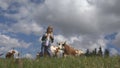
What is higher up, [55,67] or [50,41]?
[50,41]

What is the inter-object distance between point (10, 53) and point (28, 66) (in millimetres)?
9510

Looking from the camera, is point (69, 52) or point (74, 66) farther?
point (69, 52)

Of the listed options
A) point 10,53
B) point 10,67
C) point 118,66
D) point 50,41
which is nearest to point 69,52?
point 50,41

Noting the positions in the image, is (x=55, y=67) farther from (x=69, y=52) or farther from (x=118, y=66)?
(x=69, y=52)

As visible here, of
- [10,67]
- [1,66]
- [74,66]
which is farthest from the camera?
[74,66]

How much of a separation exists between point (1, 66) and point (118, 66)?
11.9 ft

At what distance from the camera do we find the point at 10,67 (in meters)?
7.40

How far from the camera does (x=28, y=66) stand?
809cm

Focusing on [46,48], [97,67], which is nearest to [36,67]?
[97,67]

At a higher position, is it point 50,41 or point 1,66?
point 50,41

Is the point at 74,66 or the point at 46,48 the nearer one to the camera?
the point at 74,66

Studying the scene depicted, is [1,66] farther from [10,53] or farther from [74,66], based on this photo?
[10,53]

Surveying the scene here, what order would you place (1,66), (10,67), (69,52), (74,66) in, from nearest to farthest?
(10,67) → (1,66) → (74,66) → (69,52)

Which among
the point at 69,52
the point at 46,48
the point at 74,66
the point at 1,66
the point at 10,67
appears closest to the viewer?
the point at 10,67
